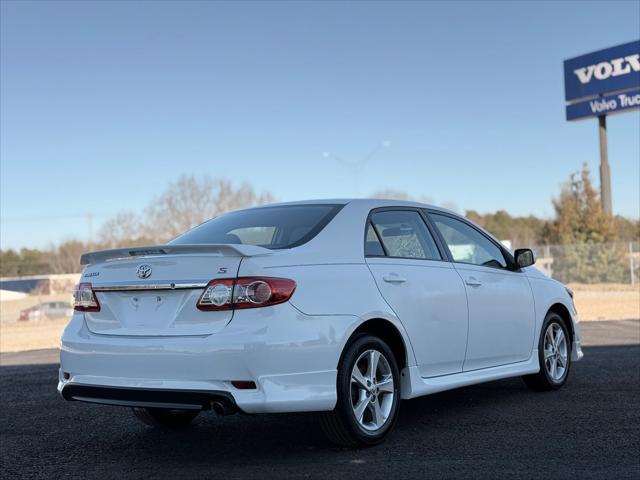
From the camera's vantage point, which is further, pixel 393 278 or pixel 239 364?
pixel 393 278

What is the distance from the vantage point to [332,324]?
4625 millimetres

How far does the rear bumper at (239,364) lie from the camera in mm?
4312

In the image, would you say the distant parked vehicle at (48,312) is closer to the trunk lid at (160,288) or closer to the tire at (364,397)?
the trunk lid at (160,288)

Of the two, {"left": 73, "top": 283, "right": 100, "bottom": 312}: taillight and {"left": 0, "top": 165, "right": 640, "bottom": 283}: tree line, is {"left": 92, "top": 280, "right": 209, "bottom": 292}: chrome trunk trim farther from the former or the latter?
{"left": 0, "top": 165, "right": 640, "bottom": 283}: tree line

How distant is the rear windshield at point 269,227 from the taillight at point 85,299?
730 millimetres

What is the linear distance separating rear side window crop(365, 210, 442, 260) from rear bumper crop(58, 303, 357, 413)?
943 mm

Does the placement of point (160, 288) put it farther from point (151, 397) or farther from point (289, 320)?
point (289, 320)

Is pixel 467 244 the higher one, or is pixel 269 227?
pixel 269 227

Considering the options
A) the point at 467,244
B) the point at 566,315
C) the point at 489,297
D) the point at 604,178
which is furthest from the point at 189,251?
the point at 604,178

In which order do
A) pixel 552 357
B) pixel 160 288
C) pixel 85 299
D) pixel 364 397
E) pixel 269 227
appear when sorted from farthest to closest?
1. pixel 552 357
2. pixel 269 227
3. pixel 85 299
4. pixel 364 397
5. pixel 160 288

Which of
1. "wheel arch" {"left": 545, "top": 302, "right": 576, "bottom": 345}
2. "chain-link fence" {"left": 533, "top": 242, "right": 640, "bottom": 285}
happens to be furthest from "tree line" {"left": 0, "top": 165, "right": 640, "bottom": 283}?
"wheel arch" {"left": 545, "top": 302, "right": 576, "bottom": 345}

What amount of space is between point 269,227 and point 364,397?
137 centimetres

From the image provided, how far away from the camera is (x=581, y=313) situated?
2281 centimetres

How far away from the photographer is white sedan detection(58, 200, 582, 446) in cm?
438
